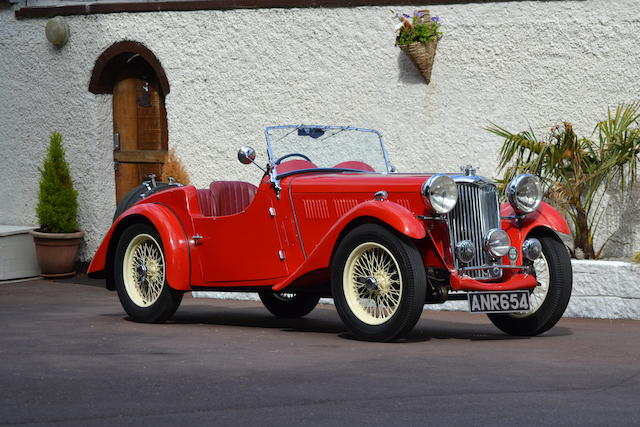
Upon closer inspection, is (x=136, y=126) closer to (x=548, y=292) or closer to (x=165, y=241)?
(x=165, y=241)

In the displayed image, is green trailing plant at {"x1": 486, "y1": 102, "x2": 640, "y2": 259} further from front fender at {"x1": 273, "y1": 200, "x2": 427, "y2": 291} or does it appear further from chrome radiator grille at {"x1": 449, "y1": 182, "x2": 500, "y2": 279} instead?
front fender at {"x1": 273, "y1": 200, "x2": 427, "y2": 291}

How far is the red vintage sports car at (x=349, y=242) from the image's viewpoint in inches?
287

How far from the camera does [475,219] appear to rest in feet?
24.9

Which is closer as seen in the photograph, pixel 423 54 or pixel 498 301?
pixel 498 301

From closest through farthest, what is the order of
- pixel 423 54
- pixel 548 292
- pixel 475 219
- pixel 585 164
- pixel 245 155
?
pixel 475 219 < pixel 548 292 < pixel 245 155 < pixel 585 164 < pixel 423 54

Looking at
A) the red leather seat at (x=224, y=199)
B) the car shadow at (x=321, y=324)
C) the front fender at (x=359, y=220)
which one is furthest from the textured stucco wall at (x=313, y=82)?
the front fender at (x=359, y=220)

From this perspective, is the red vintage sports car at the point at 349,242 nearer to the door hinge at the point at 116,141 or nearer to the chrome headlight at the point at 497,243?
the chrome headlight at the point at 497,243

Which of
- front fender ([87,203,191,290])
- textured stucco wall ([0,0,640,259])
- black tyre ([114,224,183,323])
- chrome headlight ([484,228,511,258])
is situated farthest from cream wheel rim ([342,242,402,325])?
textured stucco wall ([0,0,640,259])

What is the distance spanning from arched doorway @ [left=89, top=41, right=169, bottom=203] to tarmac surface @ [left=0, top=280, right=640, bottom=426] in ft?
15.4

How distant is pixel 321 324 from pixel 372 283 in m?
1.64

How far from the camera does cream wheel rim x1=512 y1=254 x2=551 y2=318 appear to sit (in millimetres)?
7871

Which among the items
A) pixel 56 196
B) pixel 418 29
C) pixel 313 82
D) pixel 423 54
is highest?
pixel 418 29

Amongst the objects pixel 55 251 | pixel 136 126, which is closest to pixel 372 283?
pixel 55 251

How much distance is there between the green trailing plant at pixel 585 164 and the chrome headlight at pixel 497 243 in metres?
2.65
